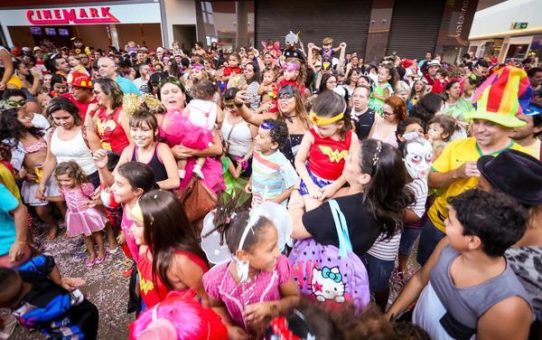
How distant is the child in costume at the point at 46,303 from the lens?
162cm

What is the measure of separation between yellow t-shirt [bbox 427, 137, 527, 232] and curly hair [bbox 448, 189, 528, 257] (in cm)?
91

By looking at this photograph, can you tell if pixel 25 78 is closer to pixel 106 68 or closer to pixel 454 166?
pixel 106 68

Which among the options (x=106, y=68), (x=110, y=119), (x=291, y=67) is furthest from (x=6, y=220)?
(x=291, y=67)

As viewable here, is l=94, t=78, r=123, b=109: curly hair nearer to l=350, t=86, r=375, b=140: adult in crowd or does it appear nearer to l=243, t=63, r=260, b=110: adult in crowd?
l=243, t=63, r=260, b=110: adult in crowd

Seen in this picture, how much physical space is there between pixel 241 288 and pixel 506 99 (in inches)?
83.5

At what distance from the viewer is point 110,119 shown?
3086 mm

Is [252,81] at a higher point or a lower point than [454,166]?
higher

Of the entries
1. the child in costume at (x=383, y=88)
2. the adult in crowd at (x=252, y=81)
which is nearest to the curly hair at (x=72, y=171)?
the adult in crowd at (x=252, y=81)

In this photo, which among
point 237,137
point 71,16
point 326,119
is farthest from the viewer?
point 71,16

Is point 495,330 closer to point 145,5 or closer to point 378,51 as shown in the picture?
point 378,51

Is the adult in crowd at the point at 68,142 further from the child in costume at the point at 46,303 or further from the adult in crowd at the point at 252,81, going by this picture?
the adult in crowd at the point at 252,81

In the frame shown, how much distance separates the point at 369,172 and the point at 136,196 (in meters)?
1.74

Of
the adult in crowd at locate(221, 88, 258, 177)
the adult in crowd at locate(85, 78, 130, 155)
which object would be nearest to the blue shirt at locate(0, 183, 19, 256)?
the adult in crowd at locate(85, 78, 130, 155)

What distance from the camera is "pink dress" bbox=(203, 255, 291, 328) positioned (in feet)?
4.80
